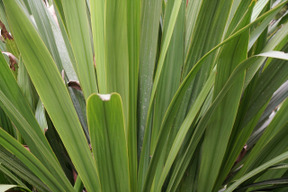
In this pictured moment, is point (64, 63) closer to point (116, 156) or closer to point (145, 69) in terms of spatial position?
point (145, 69)

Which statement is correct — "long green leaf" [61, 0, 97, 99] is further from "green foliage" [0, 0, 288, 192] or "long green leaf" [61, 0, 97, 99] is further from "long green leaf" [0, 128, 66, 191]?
"long green leaf" [0, 128, 66, 191]

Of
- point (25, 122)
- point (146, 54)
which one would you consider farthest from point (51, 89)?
point (146, 54)

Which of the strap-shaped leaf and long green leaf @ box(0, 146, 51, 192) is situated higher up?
the strap-shaped leaf

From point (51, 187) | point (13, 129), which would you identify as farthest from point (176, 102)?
point (13, 129)

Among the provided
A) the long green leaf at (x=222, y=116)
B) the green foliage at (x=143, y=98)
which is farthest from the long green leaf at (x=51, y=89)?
the long green leaf at (x=222, y=116)

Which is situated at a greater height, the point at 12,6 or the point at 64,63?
the point at 12,6

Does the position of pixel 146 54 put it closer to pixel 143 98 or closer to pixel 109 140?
pixel 143 98

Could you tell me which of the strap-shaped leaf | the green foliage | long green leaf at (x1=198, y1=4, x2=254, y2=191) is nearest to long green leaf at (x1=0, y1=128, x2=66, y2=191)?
the green foliage
